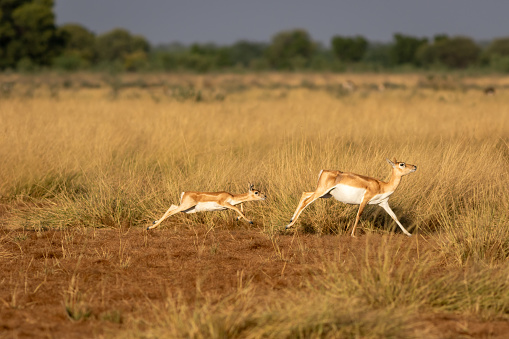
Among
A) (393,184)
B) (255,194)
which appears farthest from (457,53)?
(255,194)

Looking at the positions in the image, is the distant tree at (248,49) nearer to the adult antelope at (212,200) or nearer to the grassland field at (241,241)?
the grassland field at (241,241)

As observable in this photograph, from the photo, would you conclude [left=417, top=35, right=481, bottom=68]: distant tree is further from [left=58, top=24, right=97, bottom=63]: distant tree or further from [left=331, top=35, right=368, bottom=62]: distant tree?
[left=58, top=24, right=97, bottom=63]: distant tree

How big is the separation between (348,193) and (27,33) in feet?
174

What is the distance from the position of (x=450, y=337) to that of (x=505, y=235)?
226 centimetres

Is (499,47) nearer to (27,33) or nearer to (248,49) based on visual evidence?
(248,49)

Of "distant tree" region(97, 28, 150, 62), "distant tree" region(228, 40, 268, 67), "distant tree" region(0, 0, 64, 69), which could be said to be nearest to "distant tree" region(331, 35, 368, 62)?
"distant tree" region(97, 28, 150, 62)

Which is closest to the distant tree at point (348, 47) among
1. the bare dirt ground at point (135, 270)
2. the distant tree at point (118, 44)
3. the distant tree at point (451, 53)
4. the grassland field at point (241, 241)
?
the distant tree at point (451, 53)

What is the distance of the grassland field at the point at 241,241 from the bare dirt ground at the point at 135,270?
0.8 inches

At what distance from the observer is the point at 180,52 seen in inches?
3460

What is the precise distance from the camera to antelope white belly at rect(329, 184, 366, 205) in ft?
20.9

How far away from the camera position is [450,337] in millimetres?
4387

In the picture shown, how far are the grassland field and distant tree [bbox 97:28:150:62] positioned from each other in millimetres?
83095

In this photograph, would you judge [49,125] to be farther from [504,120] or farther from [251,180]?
[504,120]

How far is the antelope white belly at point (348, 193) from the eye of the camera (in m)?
6.36
